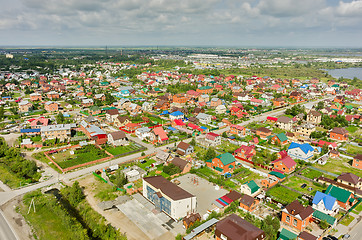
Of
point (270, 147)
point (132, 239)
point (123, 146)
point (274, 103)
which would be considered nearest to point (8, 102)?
point (123, 146)

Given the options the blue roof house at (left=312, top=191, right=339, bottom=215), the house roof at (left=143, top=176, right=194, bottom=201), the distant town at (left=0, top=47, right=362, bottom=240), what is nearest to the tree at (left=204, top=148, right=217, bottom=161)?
the distant town at (left=0, top=47, right=362, bottom=240)

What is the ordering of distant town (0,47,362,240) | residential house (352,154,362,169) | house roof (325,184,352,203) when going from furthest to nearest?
residential house (352,154,362,169), house roof (325,184,352,203), distant town (0,47,362,240)

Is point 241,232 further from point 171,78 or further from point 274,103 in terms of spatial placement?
point 171,78

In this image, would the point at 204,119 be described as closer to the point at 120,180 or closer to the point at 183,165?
the point at 183,165

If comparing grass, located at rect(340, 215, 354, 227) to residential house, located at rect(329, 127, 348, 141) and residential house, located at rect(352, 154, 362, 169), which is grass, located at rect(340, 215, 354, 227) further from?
residential house, located at rect(329, 127, 348, 141)

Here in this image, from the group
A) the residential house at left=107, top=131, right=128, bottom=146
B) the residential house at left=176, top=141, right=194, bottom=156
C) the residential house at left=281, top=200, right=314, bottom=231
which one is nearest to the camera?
the residential house at left=281, top=200, right=314, bottom=231

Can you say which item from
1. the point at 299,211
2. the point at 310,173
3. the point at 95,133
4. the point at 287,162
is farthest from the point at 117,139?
the point at 310,173
